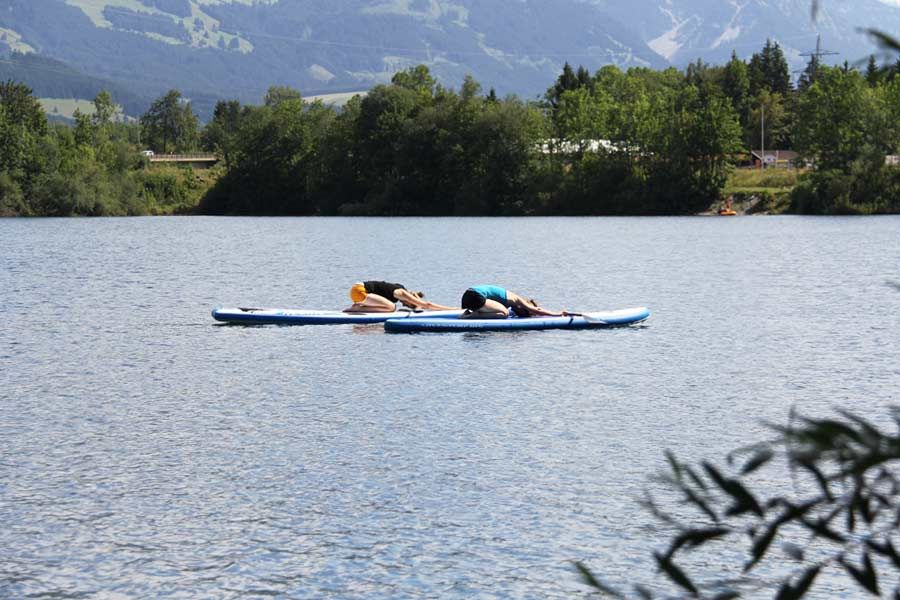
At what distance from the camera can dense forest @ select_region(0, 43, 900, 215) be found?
92438 mm

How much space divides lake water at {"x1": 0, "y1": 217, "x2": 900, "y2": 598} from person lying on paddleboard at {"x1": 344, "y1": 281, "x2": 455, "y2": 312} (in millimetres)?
626

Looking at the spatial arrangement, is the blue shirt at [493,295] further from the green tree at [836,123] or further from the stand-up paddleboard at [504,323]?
the green tree at [836,123]

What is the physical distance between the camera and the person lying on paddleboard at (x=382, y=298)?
1129 inches

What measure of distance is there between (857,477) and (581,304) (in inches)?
1224

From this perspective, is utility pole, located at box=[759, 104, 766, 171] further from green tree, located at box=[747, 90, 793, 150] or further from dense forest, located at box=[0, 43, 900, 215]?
dense forest, located at box=[0, 43, 900, 215]

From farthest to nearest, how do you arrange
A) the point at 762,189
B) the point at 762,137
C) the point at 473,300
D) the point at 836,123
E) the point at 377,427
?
the point at 762,137, the point at 762,189, the point at 836,123, the point at 473,300, the point at 377,427

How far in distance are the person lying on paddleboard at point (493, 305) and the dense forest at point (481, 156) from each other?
66.9 m

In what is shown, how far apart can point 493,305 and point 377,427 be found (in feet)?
32.4

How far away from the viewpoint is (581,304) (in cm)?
3506

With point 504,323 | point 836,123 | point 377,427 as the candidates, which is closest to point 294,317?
point 504,323

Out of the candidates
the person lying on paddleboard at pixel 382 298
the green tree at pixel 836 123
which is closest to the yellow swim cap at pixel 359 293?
the person lying on paddleboard at pixel 382 298

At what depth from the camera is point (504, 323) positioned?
86.7 feet

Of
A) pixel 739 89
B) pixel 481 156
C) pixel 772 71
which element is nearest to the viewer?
pixel 481 156

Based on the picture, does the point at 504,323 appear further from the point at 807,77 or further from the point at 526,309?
the point at 807,77
